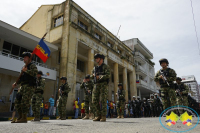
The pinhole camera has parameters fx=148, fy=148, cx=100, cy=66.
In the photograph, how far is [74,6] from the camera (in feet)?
55.1

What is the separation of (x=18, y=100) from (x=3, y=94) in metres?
10.8

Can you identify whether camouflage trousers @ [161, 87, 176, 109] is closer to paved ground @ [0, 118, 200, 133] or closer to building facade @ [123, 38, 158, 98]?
paved ground @ [0, 118, 200, 133]

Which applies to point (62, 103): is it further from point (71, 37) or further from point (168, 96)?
point (71, 37)

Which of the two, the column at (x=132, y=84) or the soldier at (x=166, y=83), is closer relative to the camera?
the soldier at (x=166, y=83)

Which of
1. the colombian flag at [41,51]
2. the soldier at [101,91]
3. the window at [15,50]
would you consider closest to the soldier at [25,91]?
the colombian flag at [41,51]

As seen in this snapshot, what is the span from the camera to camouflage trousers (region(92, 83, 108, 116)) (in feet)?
15.4

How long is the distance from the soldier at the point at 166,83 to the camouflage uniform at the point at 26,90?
13.0ft

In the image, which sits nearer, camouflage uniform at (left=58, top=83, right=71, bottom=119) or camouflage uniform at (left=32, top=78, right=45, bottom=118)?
camouflage uniform at (left=32, top=78, right=45, bottom=118)

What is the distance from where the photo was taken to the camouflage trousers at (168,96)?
4613mm

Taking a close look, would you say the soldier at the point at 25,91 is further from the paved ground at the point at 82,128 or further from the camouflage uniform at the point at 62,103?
the camouflage uniform at the point at 62,103

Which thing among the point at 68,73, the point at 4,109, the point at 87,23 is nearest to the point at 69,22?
the point at 87,23

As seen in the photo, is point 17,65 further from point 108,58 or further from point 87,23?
point 108,58

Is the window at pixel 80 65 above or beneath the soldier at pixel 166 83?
above

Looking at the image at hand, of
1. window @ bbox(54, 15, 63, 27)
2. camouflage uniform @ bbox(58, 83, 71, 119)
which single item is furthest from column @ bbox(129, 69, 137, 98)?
camouflage uniform @ bbox(58, 83, 71, 119)
